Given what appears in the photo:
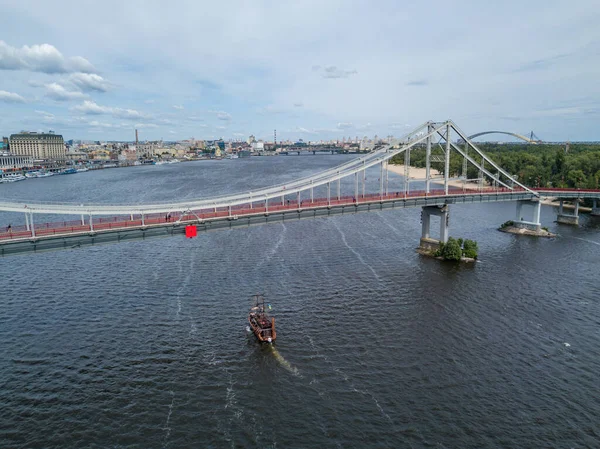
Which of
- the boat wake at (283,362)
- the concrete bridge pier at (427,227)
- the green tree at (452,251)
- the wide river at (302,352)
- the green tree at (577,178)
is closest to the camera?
the wide river at (302,352)

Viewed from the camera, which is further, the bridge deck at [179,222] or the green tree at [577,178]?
the green tree at [577,178]

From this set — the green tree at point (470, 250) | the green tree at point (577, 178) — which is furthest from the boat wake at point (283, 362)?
the green tree at point (577, 178)

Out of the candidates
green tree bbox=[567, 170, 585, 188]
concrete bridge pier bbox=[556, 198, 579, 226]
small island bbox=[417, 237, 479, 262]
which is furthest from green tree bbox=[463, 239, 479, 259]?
green tree bbox=[567, 170, 585, 188]

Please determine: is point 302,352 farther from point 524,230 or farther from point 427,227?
point 524,230

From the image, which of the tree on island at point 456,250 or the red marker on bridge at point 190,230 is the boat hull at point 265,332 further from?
the tree on island at point 456,250

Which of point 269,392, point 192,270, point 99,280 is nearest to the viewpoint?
point 269,392

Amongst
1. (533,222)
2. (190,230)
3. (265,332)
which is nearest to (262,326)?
(265,332)

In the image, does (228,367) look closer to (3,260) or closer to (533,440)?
(533,440)

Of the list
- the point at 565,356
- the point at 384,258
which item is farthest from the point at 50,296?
the point at 565,356

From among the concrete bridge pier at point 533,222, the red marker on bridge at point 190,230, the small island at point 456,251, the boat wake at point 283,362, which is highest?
the red marker on bridge at point 190,230
